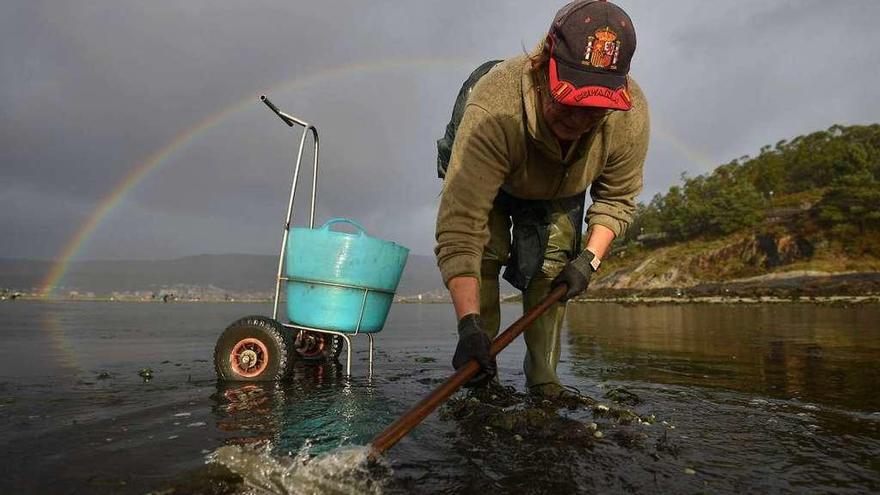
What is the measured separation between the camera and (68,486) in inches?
78.8

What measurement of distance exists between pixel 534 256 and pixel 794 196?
78594 millimetres

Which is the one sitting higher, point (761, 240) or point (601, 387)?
point (761, 240)

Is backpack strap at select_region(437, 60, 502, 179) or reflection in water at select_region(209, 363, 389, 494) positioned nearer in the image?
reflection in water at select_region(209, 363, 389, 494)

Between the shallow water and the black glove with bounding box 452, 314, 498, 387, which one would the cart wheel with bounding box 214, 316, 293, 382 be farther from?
the black glove with bounding box 452, 314, 498, 387

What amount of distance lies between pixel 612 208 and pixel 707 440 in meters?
1.66

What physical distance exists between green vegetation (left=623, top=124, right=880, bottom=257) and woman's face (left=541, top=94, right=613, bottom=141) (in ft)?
172

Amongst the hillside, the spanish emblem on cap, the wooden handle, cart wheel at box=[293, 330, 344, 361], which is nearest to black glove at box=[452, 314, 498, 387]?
the wooden handle

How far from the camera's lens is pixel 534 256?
4.02m

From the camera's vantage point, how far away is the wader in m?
3.94

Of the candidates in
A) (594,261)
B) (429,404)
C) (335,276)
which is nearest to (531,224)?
(594,261)

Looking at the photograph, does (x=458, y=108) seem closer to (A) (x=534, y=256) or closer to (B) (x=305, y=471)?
(A) (x=534, y=256)

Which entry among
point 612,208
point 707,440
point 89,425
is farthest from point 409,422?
point 612,208

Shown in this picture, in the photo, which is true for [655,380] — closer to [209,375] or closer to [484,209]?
[484,209]

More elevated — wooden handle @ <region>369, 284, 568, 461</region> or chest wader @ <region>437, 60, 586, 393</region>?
chest wader @ <region>437, 60, 586, 393</region>
